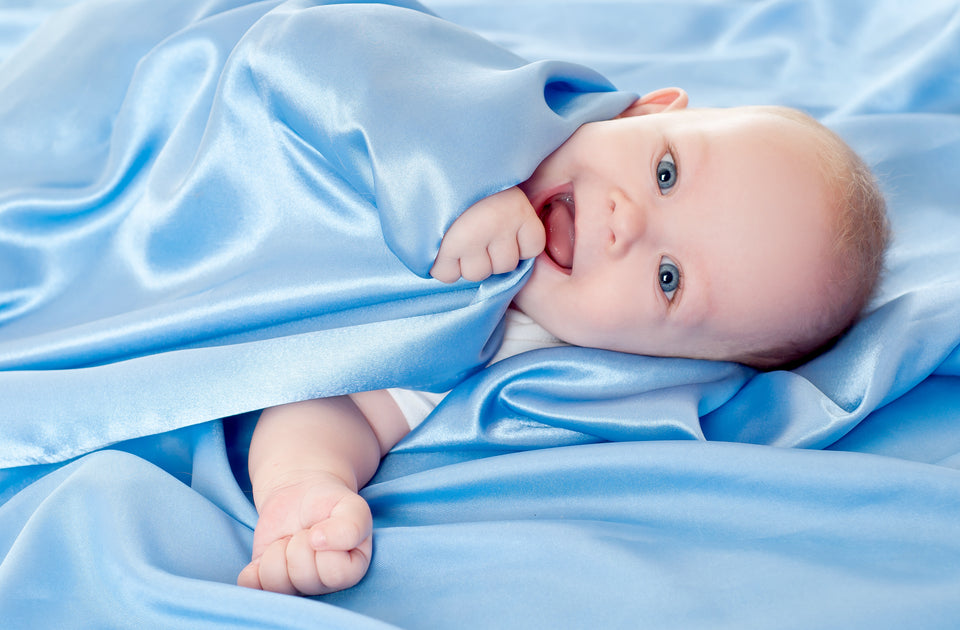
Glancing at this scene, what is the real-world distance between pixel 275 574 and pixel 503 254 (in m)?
0.46

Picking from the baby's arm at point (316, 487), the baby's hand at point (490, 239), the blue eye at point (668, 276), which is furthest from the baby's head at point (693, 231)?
the baby's arm at point (316, 487)

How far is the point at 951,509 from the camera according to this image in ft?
3.14

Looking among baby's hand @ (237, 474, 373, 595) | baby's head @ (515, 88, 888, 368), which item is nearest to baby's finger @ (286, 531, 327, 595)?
baby's hand @ (237, 474, 373, 595)

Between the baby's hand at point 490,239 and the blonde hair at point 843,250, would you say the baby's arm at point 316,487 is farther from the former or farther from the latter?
the blonde hair at point 843,250

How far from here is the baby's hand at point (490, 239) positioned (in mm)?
1038

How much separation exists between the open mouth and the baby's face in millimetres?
21

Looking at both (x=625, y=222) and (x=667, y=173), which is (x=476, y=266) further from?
(x=667, y=173)

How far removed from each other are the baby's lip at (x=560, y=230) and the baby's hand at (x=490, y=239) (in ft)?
0.47

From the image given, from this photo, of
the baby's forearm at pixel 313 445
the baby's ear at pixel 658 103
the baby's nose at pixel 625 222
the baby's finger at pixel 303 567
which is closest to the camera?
the baby's finger at pixel 303 567

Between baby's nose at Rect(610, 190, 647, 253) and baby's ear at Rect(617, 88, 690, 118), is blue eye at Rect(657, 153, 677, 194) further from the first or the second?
baby's ear at Rect(617, 88, 690, 118)

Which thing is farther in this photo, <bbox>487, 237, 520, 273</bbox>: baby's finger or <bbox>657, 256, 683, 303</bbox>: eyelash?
<bbox>657, 256, 683, 303</bbox>: eyelash

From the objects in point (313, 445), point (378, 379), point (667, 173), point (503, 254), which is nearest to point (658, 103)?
point (667, 173)

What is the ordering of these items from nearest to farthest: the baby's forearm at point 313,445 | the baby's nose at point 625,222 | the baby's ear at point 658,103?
the baby's forearm at point 313,445 → the baby's nose at point 625,222 → the baby's ear at point 658,103

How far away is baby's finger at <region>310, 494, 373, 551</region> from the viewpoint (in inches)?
33.3
